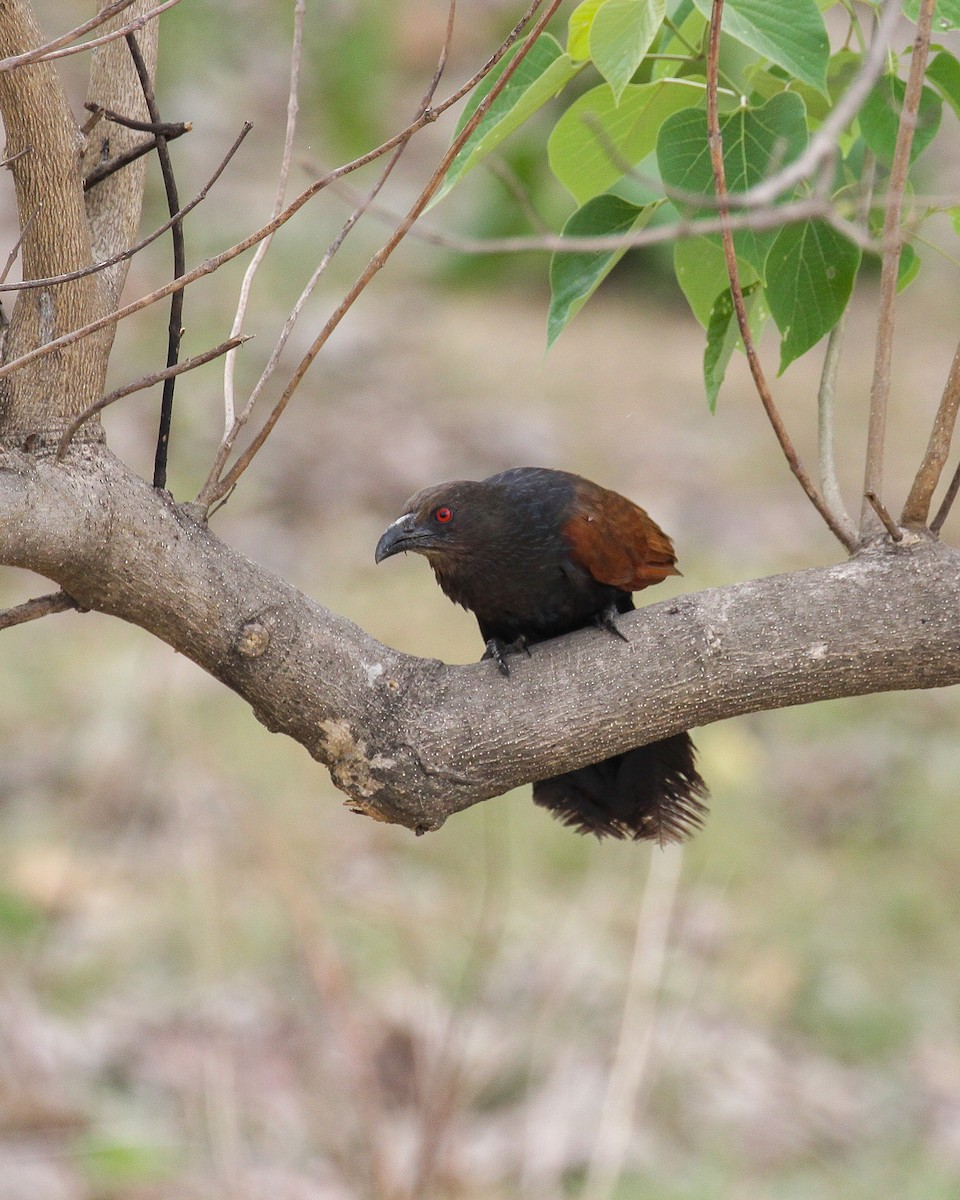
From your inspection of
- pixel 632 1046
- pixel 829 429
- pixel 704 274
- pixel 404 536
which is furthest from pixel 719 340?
pixel 632 1046

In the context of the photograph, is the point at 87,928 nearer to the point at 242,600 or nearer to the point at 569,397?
the point at 242,600

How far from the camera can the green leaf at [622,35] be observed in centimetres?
127

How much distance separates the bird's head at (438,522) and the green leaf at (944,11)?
1.26m

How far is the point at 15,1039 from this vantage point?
3.98m

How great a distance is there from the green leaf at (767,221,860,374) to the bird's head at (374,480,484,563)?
1018mm

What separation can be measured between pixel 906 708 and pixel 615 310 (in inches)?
177

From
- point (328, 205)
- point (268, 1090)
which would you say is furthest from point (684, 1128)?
point (328, 205)

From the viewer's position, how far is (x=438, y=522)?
8.32ft

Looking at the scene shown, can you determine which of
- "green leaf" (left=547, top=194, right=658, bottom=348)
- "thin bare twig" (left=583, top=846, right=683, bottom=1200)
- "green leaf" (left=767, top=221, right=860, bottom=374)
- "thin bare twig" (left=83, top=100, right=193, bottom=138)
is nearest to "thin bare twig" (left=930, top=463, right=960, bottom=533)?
"green leaf" (left=767, top=221, right=860, bottom=374)

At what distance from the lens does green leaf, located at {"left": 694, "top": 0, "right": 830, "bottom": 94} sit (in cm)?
127

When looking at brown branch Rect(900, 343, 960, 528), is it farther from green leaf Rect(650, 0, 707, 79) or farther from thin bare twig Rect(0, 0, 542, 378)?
thin bare twig Rect(0, 0, 542, 378)

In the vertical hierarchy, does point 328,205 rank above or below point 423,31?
below

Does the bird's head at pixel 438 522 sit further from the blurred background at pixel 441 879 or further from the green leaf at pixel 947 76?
the green leaf at pixel 947 76

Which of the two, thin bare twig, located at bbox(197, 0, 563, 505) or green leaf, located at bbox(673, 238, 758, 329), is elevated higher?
green leaf, located at bbox(673, 238, 758, 329)
